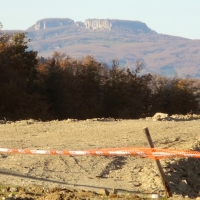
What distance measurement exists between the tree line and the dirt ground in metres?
15.6

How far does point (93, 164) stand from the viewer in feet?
48.3

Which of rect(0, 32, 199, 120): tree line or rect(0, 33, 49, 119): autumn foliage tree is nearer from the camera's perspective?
rect(0, 33, 49, 119): autumn foliage tree

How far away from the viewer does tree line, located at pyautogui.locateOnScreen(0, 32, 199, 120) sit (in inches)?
1563

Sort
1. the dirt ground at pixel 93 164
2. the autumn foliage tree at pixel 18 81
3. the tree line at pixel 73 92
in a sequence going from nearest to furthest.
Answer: the dirt ground at pixel 93 164 → the autumn foliage tree at pixel 18 81 → the tree line at pixel 73 92

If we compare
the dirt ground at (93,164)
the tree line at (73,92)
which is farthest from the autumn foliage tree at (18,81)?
the dirt ground at (93,164)

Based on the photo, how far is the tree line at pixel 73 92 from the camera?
130 feet

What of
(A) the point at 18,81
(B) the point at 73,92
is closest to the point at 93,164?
(A) the point at 18,81

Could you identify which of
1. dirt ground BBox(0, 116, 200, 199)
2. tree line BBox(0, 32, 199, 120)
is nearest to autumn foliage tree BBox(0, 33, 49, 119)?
tree line BBox(0, 32, 199, 120)

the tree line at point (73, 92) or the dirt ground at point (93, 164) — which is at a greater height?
the dirt ground at point (93, 164)

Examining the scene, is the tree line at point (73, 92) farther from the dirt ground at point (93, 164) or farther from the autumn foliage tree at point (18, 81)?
the dirt ground at point (93, 164)

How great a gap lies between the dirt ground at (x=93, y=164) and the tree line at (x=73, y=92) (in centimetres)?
1556

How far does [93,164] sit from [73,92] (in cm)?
3317

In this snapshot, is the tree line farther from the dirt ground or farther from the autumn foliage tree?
the dirt ground

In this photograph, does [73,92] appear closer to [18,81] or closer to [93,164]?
[18,81]
